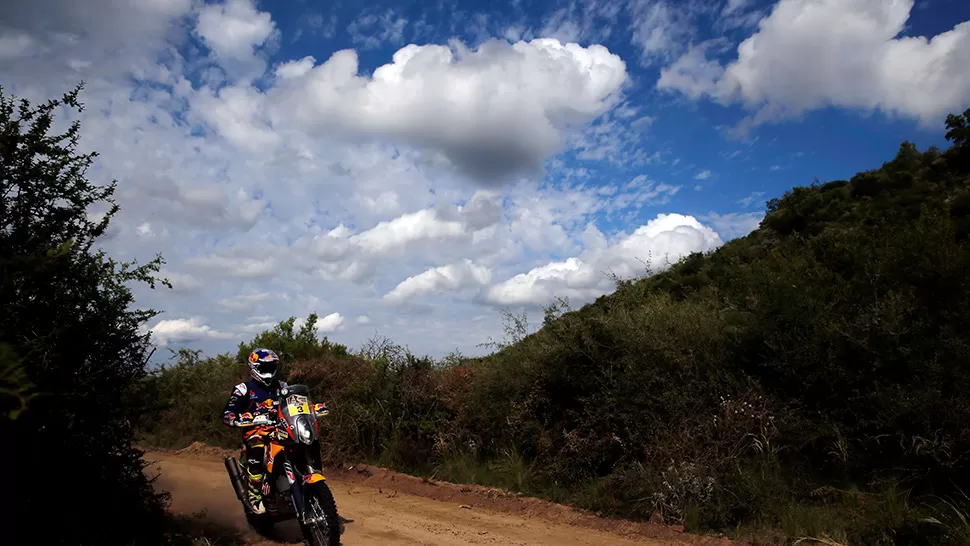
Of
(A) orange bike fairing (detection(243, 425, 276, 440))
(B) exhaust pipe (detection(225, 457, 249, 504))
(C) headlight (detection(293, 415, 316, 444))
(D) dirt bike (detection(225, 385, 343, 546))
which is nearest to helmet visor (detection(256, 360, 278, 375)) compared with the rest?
(D) dirt bike (detection(225, 385, 343, 546))

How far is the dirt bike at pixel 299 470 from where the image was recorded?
604 cm

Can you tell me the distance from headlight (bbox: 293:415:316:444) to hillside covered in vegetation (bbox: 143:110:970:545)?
2.33 metres

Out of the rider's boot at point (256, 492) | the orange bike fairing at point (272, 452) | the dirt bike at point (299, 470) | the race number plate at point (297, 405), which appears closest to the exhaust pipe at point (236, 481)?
the rider's boot at point (256, 492)

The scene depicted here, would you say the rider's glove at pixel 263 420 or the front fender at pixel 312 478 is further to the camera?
the rider's glove at pixel 263 420

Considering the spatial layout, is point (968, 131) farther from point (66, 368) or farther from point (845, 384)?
point (66, 368)

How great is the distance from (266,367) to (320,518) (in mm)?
1904

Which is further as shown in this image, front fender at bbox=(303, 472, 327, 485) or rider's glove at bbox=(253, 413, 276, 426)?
rider's glove at bbox=(253, 413, 276, 426)

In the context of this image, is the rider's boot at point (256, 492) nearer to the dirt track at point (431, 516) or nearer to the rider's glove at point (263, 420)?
the dirt track at point (431, 516)

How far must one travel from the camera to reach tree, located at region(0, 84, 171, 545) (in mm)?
5270

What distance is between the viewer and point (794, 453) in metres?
8.62

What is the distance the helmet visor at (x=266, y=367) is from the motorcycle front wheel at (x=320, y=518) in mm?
1557

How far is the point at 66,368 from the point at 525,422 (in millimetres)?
7498

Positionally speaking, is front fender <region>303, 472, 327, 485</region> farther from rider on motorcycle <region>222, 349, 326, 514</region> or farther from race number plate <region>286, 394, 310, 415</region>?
rider on motorcycle <region>222, 349, 326, 514</region>

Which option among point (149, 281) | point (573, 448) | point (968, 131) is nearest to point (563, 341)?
point (573, 448)
